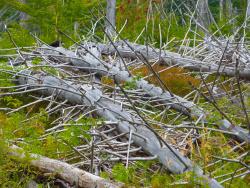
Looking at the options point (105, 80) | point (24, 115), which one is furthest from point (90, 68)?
point (24, 115)

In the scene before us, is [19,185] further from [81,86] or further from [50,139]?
[81,86]

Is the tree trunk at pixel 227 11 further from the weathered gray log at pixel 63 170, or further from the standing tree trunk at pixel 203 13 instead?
the weathered gray log at pixel 63 170

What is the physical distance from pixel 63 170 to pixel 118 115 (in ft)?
3.60

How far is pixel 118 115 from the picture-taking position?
16.9ft

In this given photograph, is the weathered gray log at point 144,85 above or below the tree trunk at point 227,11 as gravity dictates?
above

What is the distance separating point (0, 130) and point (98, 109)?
3.16 feet

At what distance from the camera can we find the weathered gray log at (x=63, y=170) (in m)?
3.94

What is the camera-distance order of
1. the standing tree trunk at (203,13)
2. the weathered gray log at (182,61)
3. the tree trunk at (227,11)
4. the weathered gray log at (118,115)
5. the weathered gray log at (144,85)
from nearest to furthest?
the weathered gray log at (118,115) < the weathered gray log at (144,85) < the weathered gray log at (182,61) < the standing tree trunk at (203,13) < the tree trunk at (227,11)

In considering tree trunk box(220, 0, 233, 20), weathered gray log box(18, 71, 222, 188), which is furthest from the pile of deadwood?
tree trunk box(220, 0, 233, 20)

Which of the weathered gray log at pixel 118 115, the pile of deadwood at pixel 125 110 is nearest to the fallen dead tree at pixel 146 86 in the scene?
the pile of deadwood at pixel 125 110

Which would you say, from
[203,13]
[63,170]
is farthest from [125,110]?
[203,13]

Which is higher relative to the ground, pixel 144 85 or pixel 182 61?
pixel 144 85

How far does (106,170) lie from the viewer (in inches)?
175

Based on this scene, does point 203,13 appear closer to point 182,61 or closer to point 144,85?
point 182,61
